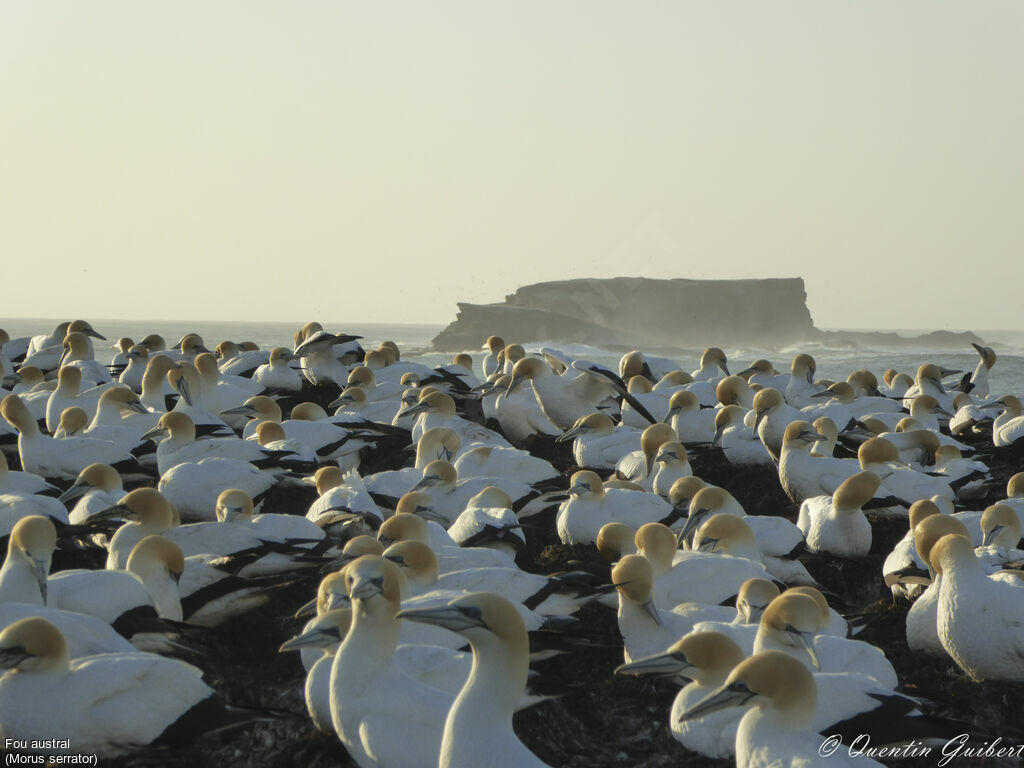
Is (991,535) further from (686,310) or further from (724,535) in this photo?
(686,310)

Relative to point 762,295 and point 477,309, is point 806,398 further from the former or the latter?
point 762,295

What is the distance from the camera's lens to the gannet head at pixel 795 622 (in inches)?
197

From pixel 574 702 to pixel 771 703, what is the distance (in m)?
1.56

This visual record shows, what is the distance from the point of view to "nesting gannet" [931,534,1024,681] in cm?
559

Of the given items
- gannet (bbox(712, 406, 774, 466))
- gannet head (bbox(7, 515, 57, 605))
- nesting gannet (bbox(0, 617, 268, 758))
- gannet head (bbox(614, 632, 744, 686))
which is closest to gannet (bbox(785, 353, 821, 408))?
gannet (bbox(712, 406, 774, 466))

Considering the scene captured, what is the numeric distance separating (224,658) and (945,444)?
22.7 feet

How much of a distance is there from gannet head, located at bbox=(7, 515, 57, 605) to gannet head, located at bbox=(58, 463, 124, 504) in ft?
7.64

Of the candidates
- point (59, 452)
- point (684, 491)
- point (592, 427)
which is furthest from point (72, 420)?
point (684, 491)

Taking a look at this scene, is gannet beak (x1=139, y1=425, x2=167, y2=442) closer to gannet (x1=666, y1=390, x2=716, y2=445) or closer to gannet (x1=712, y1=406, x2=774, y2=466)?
gannet (x1=666, y1=390, x2=716, y2=445)

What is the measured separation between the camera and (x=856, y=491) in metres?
7.92

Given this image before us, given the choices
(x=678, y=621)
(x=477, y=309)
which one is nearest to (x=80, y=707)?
(x=678, y=621)

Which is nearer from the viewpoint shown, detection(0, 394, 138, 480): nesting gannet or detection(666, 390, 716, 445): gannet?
detection(0, 394, 138, 480): nesting gannet

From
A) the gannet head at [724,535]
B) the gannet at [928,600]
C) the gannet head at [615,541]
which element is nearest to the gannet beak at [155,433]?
the gannet head at [615,541]

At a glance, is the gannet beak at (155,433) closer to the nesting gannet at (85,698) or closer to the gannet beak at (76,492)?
the gannet beak at (76,492)
